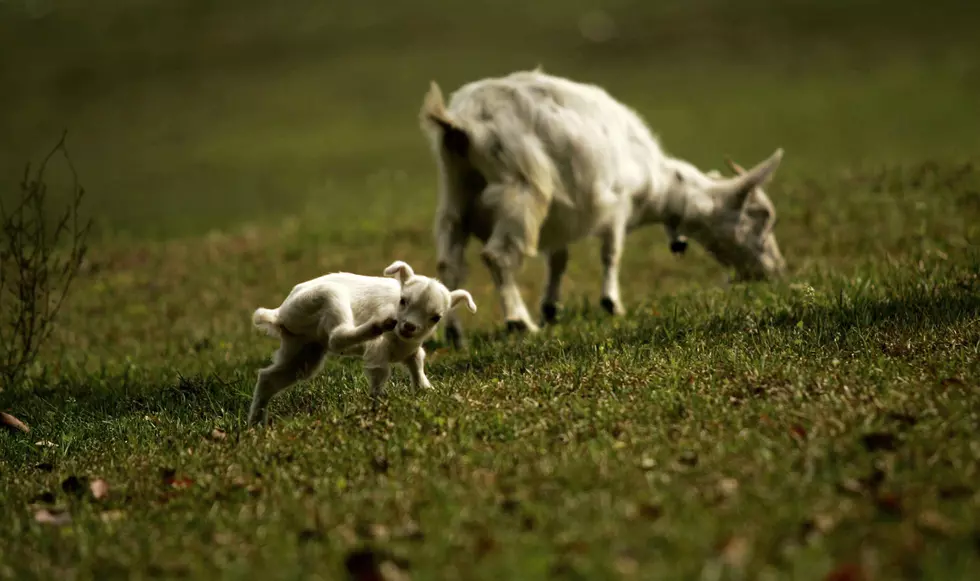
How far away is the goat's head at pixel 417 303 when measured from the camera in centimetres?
515

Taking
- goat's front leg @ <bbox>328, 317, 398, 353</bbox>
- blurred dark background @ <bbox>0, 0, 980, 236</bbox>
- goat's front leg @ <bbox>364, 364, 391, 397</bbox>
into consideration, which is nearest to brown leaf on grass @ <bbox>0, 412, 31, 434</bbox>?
goat's front leg @ <bbox>364, 364, 391, 397</bbox>

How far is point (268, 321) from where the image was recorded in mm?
5531

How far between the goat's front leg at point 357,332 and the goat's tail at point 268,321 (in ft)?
1.41

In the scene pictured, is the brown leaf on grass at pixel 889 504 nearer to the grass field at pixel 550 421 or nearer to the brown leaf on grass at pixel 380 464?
the grass field at pixel 550 421

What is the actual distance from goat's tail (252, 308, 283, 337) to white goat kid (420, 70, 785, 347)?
308 centimetres

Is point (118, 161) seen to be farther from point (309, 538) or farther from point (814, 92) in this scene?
point (309, 538)

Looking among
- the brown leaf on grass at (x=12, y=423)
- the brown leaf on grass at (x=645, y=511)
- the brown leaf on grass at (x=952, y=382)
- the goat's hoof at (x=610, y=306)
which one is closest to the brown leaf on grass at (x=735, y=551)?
the brown leaf on grass at (x=645, y=511)

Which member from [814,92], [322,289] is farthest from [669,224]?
[814,92]

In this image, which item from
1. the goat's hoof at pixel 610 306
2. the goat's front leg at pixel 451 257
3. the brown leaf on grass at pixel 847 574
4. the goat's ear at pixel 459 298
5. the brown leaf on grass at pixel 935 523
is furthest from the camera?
the goat's hoof at pixel 610 306

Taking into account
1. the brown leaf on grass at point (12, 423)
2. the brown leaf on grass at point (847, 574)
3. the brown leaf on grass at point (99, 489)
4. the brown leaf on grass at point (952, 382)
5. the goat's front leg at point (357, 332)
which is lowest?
the brown leaf on grass at point (12, 423)

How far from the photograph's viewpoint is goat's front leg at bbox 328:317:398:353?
5035mm

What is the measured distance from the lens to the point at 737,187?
10.8 meters

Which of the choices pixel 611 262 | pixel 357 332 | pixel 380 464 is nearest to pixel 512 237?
pixel 611 262

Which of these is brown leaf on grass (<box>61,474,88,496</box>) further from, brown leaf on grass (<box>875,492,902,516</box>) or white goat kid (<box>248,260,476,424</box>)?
brown leaf on grass (<box>875,492,902,516</box>)
